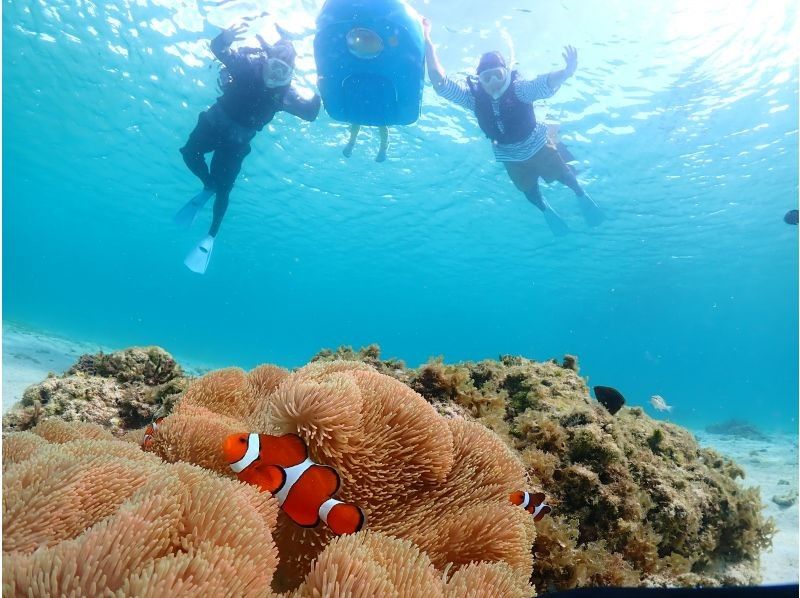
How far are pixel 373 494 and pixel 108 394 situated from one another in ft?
10.7

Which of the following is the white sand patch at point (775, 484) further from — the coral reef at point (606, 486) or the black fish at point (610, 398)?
the black fish at point (610, 398)

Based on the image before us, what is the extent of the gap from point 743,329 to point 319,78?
8474 centimetres

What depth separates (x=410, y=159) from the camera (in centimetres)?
1939

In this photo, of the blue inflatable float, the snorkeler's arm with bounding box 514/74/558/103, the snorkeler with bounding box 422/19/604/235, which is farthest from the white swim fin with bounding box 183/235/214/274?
the snorkeler's arm with bounding box 514/74/558/103

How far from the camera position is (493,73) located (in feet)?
25.4

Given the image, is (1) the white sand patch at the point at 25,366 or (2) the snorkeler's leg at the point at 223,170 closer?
(1) the white sand patch at the point at 25,366

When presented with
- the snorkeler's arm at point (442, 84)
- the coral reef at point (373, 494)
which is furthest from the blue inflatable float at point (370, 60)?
the coral reef at point (373, 494)

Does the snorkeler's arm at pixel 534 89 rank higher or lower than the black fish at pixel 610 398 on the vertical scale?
higher

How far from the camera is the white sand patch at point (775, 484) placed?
5379 mm

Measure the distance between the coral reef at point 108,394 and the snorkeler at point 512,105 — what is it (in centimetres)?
585

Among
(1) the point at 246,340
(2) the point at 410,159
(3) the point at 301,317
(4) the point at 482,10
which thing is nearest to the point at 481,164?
(2) the point at 410,159

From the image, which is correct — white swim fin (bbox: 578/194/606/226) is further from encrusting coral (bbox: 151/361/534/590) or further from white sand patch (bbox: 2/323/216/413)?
encrusting coral (bbox: 151/361/534/590)

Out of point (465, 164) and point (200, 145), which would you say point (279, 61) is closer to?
point (200, 145)

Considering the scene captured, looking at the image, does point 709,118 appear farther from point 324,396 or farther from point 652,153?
point 324,396
